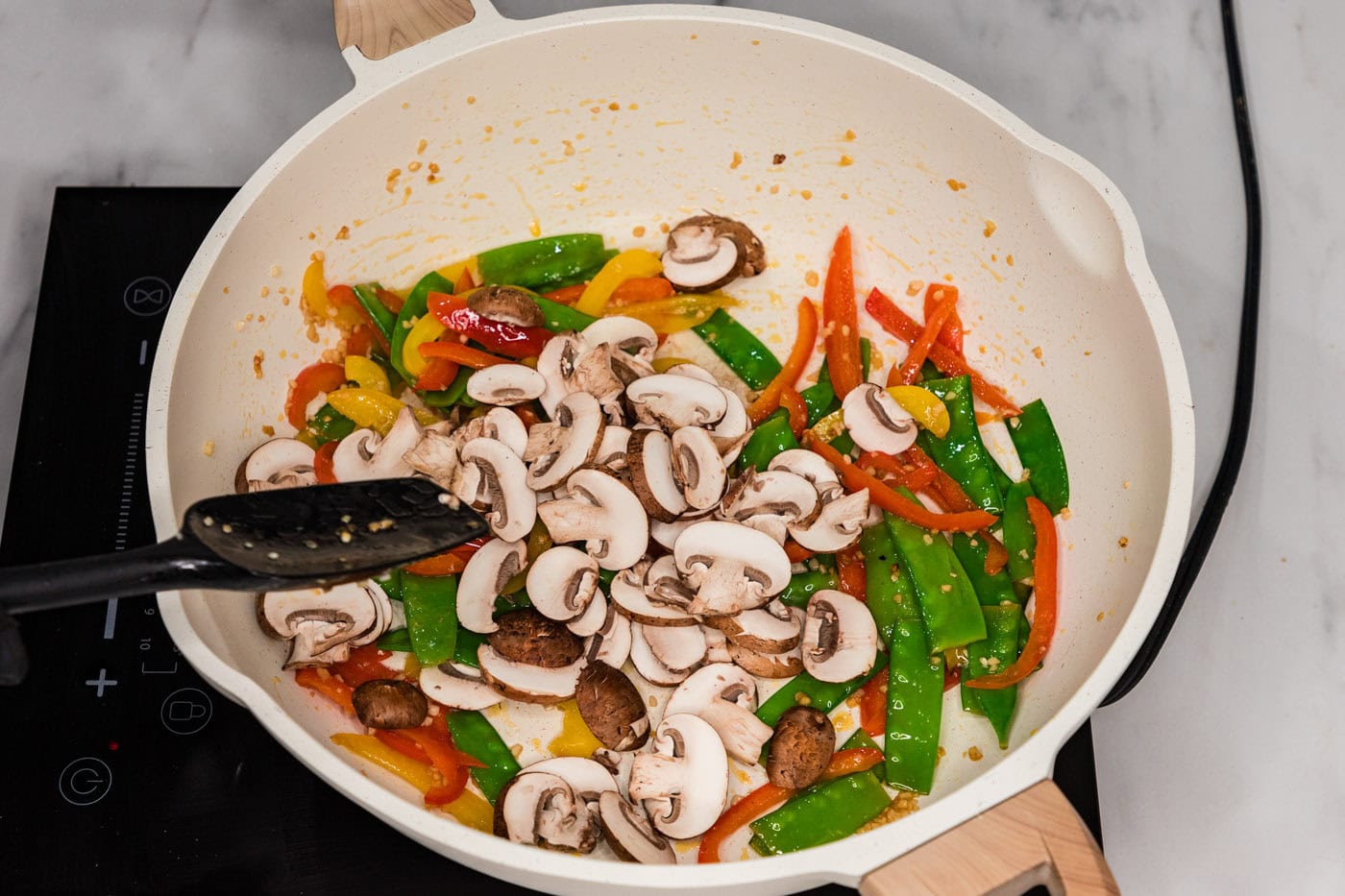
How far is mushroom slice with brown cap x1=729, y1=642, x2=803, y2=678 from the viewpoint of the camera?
5.67 feet

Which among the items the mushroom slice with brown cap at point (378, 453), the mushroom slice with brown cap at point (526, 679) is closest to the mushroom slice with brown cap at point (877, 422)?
the mushroom slice with brown cap at point (526, 679)

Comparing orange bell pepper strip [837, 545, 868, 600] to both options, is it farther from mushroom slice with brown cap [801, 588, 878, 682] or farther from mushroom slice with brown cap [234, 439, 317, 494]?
mushroom slice with brown cap [234, 439, 317, 494]

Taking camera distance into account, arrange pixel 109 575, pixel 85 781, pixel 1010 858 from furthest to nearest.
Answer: pixel 85 781 → pixel 1010 858 → pixel 109 575

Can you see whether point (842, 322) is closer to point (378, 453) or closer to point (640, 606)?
point (640, 606)

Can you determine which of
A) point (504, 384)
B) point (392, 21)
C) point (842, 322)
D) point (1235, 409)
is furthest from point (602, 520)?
point (1235, 409)

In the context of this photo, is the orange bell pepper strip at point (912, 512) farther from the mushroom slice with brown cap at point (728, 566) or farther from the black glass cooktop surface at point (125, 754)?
the black glass cooktop surface at point (125, 754)

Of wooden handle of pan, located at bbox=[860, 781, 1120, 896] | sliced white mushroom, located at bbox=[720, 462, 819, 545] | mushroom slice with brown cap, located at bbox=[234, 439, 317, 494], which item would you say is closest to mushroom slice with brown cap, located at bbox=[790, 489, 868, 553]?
sliced white mushroom, located at bbox=[720, 462, 819, 545]

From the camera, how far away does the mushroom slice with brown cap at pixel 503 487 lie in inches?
68.6

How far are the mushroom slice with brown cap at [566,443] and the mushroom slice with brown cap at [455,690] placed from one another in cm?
32

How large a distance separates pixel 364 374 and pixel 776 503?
0.76 meters

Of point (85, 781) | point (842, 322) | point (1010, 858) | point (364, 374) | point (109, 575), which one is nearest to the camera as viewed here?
point (109, 575)

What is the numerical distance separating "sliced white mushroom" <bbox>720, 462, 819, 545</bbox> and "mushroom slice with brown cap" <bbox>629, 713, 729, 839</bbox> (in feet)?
1.11

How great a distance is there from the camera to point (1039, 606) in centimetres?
175

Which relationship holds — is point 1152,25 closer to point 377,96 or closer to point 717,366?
point 717,366
